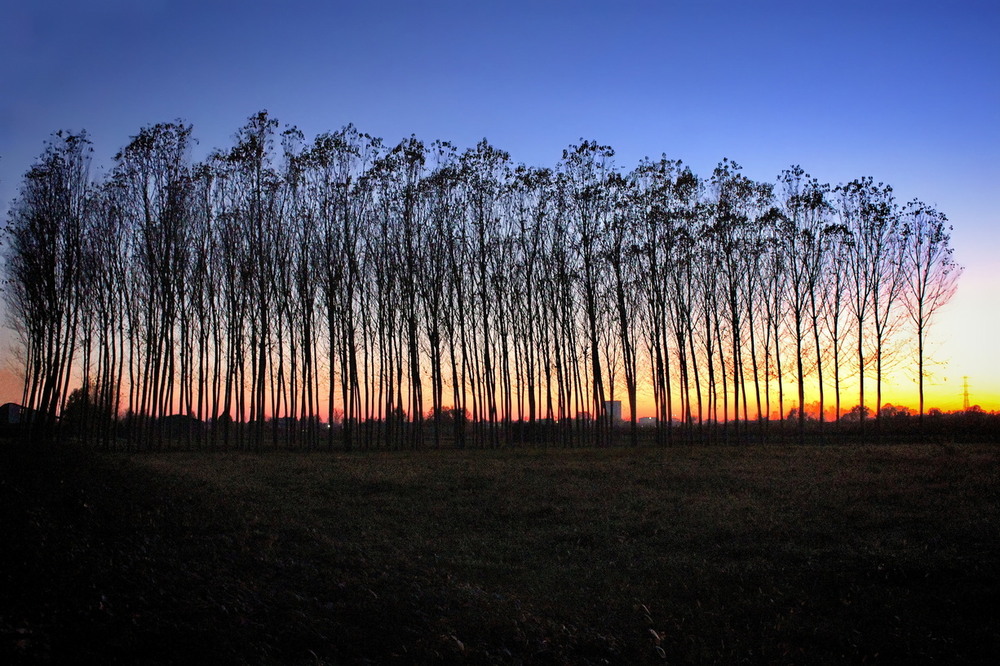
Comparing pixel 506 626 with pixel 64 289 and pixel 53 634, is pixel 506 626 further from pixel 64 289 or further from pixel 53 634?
pixel 64 289

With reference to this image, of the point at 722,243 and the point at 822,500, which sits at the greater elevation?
the point at 722,243

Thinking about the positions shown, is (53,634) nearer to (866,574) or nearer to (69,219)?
(866,574)

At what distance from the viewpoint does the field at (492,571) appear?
5500 millimetres

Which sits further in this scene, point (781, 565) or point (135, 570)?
point (781, 565)

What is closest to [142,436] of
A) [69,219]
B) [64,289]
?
[64,289]

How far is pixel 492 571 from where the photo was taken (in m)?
9.05

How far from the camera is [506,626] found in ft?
20.7

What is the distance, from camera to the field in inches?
217

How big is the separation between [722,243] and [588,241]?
6381mm

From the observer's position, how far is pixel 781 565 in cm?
907

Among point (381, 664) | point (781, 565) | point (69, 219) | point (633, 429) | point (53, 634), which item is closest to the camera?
point (53, 634)

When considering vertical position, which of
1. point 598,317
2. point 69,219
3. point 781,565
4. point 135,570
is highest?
point 69,219

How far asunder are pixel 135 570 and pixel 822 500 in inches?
481

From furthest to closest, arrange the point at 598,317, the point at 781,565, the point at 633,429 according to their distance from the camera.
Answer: the point at 598,317 < the point at 633,429 < the point at 781,565
